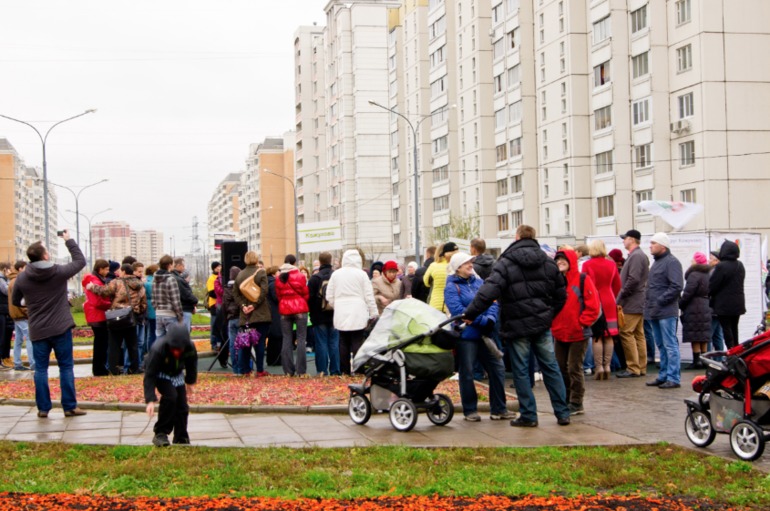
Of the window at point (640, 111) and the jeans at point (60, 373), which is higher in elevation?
the window at point (640, 111)

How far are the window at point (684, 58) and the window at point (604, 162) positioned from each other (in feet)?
25.2

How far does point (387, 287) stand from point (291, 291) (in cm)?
185

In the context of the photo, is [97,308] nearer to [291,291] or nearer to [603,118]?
[291,291]

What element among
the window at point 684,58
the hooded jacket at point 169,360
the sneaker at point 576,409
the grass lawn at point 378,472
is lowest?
the sneaker at point 576,409

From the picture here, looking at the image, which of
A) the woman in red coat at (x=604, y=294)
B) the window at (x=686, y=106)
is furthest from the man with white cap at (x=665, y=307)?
the window at (x=686, y=106)

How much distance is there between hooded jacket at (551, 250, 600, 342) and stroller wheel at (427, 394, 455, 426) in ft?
5.58

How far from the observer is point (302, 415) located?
11.7 meters

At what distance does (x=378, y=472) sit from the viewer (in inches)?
313

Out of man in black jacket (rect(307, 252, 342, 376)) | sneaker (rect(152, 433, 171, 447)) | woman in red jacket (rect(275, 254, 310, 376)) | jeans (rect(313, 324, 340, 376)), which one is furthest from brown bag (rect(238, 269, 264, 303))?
sneaker (rect(152, 433, 171, 447))

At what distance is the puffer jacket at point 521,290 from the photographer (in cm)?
1059

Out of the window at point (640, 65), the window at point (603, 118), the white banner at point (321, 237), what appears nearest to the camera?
the white banner at point (321, 237)

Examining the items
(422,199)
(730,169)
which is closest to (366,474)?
(730,169)

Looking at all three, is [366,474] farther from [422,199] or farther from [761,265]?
[422,199]

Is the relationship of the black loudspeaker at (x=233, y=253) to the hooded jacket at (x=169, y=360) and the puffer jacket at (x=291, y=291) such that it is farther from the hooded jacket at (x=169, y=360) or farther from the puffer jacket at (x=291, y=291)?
the hooded jacket at (x=169, y=360)
